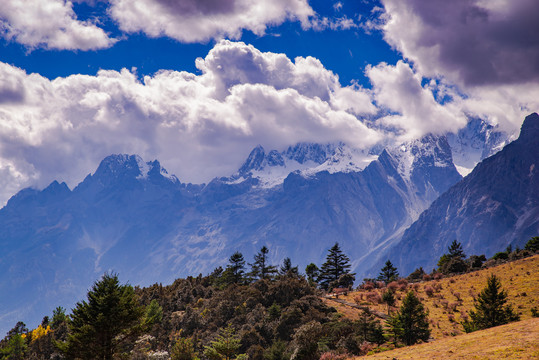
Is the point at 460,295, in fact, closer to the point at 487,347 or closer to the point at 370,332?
the point at 370,332

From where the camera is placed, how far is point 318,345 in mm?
36938

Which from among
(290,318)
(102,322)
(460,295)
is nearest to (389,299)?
(460,295)

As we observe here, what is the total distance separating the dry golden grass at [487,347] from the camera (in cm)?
2622

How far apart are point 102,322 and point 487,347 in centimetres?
2895

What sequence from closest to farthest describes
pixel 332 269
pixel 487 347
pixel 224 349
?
pixel 487 347 → pixel 224 349 → pixel 332 269

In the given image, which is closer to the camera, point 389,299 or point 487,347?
point 487,347

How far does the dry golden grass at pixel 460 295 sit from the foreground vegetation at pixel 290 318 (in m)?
0.11

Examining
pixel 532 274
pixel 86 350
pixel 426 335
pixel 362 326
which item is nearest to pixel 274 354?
pixel 362 326

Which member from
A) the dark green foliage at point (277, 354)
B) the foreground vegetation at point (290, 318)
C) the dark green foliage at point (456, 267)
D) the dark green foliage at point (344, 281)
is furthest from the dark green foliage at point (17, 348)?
the dark green foliage at point (456, 267)

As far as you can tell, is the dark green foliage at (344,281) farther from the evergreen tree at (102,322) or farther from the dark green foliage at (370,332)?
the evergreen tree at (102,322)

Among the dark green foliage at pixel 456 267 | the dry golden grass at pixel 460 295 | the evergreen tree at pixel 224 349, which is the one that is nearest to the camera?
the evergreen tree at pixel 224 349

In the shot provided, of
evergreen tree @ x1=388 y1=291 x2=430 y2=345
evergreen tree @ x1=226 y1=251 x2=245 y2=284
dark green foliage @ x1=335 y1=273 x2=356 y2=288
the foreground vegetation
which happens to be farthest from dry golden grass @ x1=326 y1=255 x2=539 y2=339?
evergreen tree @ x1=226 y1=251 x2=245 y2=284

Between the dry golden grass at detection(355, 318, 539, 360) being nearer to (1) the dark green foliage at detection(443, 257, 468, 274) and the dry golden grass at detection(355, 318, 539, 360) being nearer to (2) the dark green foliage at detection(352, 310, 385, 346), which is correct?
(2) the dark green foliage at detection(352, 310, 385, 346)

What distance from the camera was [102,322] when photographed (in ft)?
113
